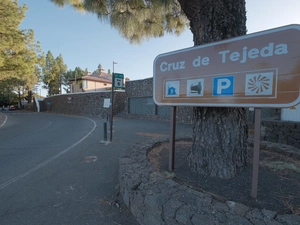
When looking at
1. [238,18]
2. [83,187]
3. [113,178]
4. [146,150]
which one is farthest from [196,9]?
[83,187]

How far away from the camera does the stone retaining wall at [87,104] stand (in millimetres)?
19906

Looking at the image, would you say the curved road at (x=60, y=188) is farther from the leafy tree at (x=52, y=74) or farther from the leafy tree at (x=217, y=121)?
the leafy tree at (x=52, y=74)

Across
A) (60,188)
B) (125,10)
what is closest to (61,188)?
(60,188)

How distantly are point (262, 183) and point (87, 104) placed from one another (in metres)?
22.5

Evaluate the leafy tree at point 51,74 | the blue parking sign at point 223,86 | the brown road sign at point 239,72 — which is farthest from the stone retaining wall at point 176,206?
the leafy tree at point 51,74

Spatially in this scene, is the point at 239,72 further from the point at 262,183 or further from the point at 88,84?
the point at 88,84

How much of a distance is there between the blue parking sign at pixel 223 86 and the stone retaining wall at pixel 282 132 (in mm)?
5131

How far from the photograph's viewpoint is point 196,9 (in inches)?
110

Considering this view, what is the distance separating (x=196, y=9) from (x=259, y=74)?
5.34 feet

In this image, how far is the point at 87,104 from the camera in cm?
2239

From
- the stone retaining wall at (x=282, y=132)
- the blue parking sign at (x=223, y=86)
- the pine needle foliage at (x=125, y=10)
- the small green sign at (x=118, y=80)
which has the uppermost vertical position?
the pine needle foliage at (x=125, y=10)

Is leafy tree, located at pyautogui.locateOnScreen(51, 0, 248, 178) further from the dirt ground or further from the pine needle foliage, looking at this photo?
the pine needle foliage

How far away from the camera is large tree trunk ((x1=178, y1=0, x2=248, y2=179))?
262 cm

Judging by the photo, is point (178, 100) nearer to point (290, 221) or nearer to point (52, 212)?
point (290, 221)
